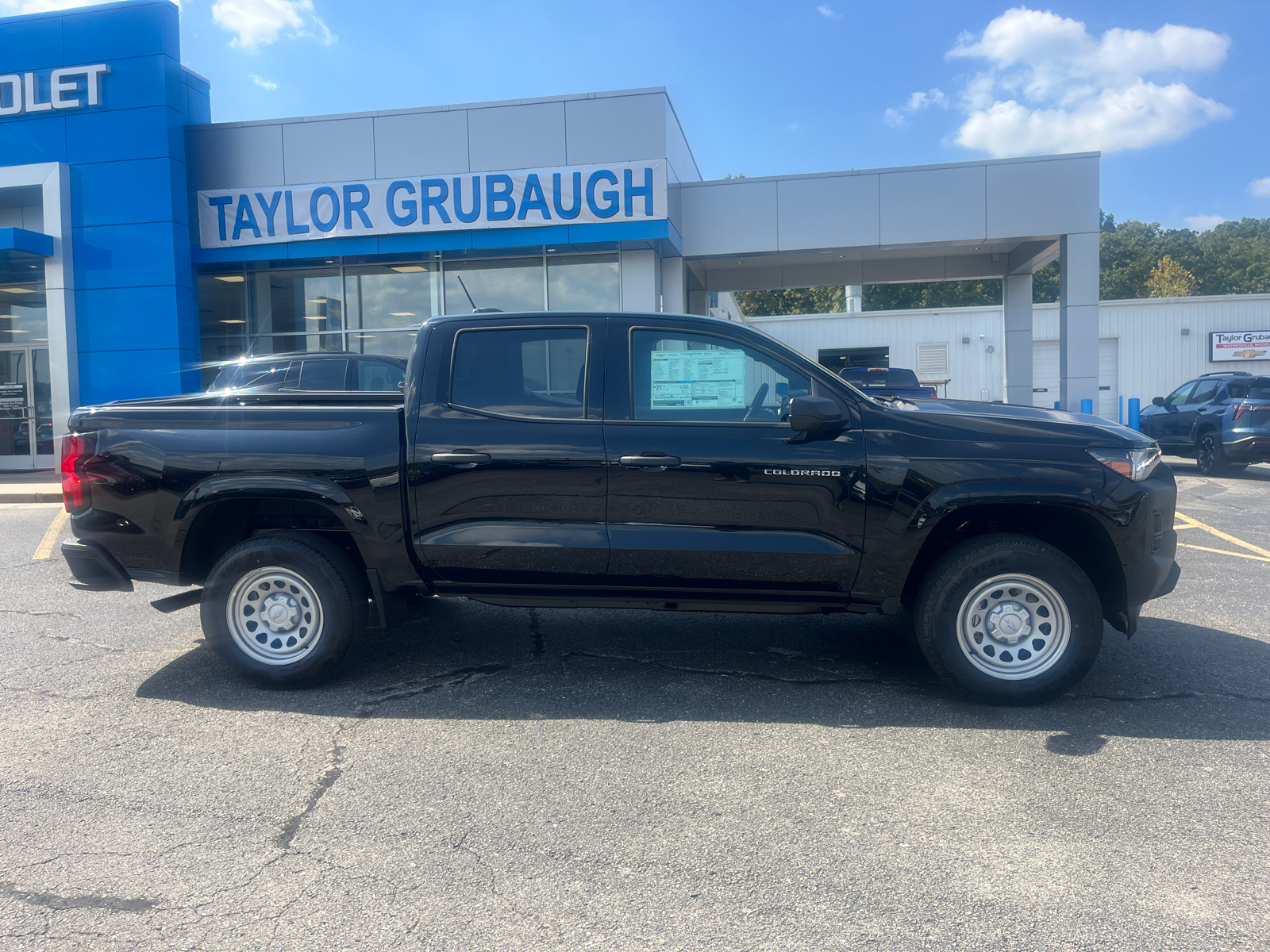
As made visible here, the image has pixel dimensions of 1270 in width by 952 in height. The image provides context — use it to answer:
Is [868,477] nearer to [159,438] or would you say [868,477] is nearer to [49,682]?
[159,438]

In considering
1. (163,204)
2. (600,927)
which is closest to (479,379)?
(600,927)

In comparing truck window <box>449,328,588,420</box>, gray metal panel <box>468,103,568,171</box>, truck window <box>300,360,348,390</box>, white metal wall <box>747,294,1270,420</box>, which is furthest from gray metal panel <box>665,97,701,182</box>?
white metal wall <box>747,294,1270,420</box>

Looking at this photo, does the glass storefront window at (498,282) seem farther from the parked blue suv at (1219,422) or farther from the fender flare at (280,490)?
the fender flare at (280,490)

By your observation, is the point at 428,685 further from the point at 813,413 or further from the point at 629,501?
the point at 813,413

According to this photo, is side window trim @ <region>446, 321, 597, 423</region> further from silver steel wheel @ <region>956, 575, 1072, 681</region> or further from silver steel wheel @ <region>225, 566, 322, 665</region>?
silver steel wheel @ <region>956, 575, 1072, 681</region>

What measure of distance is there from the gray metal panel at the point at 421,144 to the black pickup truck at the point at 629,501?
11897 millimetres

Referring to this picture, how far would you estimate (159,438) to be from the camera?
471cm

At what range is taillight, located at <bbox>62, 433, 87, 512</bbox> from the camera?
477cm

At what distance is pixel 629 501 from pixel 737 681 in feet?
3.80

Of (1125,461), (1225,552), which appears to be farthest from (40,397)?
(1225,552)

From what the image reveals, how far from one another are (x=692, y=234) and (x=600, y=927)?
1470cm

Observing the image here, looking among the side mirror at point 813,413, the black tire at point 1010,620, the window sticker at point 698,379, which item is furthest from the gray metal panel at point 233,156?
the black tire at point 1010,620

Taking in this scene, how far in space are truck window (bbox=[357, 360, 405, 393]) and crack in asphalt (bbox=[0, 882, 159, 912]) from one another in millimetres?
7913

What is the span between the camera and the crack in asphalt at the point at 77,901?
281cm
